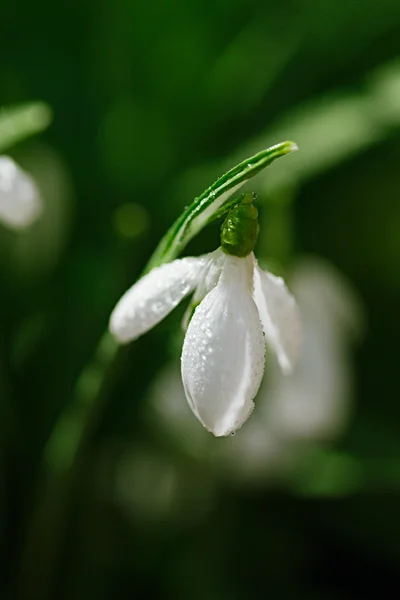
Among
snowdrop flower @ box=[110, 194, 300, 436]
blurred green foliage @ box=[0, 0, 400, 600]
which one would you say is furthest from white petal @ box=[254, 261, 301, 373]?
blurred green foliage @ box=[0, 0, 400, 600]

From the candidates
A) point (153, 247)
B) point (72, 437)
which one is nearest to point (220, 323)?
point (72, 437)

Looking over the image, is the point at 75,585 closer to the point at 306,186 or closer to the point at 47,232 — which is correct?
the point at 47,232

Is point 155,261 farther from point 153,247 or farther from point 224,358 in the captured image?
point 153,247

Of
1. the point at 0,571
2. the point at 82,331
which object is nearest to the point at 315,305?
the point at 82,331

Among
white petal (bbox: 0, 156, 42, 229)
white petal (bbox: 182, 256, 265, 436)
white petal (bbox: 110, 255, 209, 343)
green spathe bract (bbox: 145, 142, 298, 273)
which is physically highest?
white petal (bbox: 0, 156, 42, 229)

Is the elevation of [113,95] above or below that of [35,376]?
above

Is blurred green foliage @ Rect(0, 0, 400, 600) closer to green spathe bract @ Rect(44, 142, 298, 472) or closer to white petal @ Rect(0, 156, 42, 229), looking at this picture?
green spathe bract @ Rect(44, 142, 298, 472)
